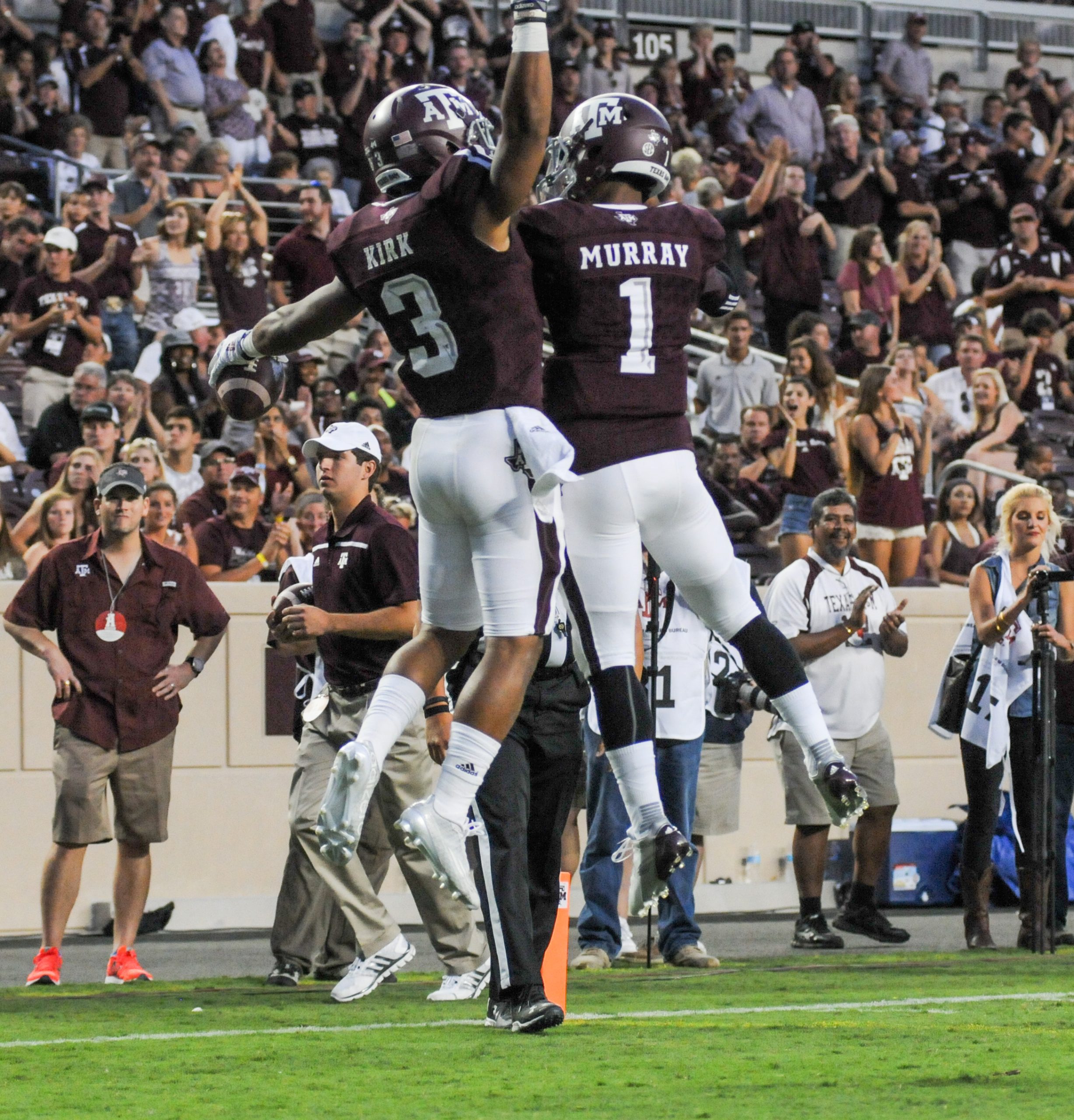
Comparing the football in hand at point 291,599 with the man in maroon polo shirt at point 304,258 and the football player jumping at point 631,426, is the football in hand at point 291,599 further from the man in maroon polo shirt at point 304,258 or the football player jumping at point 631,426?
the man in maroon polo shirt at point 304,258

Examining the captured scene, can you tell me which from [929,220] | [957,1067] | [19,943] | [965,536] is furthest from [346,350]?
[957,1067]

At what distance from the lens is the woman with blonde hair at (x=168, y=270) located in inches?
585

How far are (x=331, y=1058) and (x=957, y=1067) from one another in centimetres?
172

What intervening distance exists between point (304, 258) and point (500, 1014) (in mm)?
9970

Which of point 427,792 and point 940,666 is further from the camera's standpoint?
point 940,666

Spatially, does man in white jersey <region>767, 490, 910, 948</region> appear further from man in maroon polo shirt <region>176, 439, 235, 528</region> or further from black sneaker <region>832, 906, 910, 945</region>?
man in maroon polo shirt <region>176, 439, 235, 528</region>

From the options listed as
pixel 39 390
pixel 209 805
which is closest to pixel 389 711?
pixel 209 805

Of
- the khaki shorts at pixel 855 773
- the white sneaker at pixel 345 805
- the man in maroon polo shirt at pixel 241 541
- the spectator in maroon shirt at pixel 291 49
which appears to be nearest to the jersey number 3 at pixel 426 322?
the white sneaker at pixel 345 805

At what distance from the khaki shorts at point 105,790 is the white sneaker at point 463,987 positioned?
1858 mm

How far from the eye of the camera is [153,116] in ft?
58.0

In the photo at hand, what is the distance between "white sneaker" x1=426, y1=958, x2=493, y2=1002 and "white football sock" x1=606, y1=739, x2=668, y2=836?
6.72 ft

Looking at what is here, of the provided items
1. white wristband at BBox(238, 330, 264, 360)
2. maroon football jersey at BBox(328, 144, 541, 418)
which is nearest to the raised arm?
maroon football jersey at BBox(328, 144, 541, 418)

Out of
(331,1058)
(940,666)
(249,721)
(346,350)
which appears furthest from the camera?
(346,350)

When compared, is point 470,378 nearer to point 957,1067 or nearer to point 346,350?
point 957,1067
